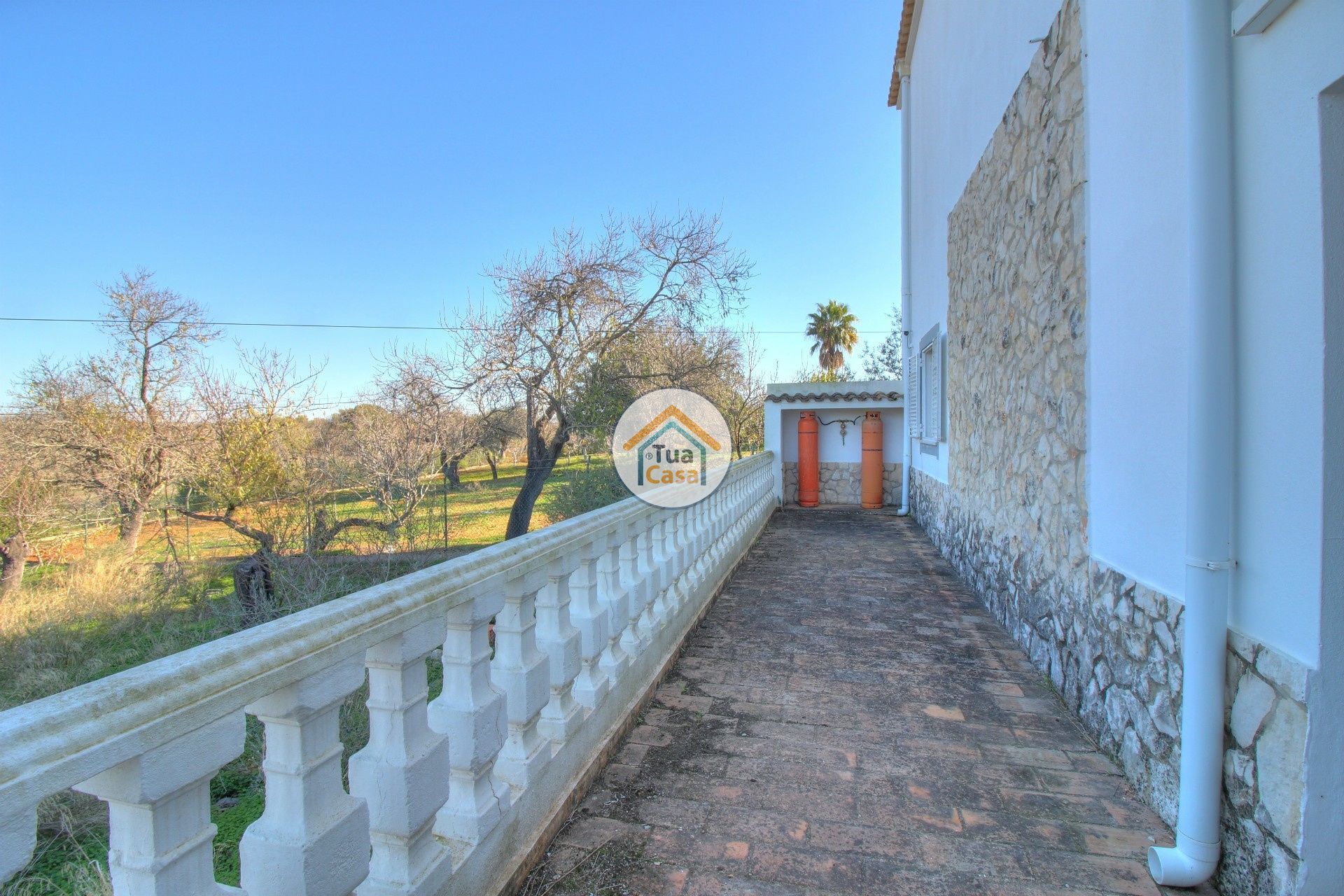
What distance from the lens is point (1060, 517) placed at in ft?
10.3

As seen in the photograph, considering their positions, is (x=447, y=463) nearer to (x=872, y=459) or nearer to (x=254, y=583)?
(x=254, y=583)

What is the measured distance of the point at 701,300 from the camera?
10883 mm

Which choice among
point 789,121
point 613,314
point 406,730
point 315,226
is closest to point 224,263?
point 315,226

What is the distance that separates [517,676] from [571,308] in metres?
8.74

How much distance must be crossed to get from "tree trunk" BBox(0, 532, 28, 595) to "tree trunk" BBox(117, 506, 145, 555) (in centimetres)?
115

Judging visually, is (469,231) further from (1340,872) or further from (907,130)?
(1340,872)

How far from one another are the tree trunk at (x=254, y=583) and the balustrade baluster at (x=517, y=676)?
20.1 ft

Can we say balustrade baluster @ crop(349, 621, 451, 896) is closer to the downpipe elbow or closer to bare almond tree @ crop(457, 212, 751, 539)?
the downpipe elbow

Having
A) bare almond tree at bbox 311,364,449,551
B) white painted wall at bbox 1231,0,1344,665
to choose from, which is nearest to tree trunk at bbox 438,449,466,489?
bare almond tree at bbox 311,364,449,551

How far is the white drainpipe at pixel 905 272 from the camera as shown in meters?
9.12

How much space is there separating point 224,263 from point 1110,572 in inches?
635

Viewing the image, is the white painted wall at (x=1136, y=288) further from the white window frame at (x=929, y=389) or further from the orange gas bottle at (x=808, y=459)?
the orange gas bottle at (x=808, y=459)

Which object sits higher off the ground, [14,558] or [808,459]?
[808,459]

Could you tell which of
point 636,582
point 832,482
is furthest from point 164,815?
point 832,482
